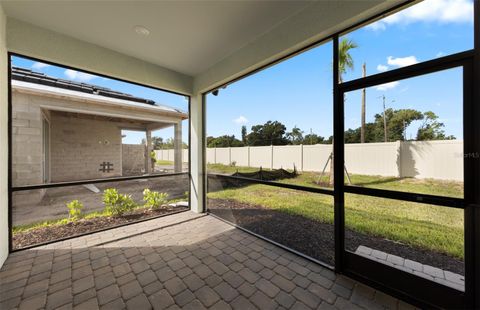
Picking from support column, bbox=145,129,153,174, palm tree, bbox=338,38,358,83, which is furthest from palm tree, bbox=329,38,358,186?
support column, bbox=145,129,153,174

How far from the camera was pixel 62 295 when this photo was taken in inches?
62.5

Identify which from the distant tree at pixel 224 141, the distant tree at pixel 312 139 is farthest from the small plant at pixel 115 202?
the distant tree at pixel 312 139

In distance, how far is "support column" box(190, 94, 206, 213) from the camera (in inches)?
A: 147

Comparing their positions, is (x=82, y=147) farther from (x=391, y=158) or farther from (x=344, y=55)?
(x=391, y=158)

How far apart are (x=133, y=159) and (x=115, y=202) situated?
2.92 feet

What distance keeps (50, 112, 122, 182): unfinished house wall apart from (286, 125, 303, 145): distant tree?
3.15m

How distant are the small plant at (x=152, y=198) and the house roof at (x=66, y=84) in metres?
1.86

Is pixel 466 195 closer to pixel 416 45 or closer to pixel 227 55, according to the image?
pixel 416 45

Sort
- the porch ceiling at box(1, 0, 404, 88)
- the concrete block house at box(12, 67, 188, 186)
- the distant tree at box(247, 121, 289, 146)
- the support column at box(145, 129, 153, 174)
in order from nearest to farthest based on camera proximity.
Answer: the porch ceiling at box(1, 0, 404, 88) → the concrete block house at box(12, 67, 188, 186) → the distant tree at box(247, 121, 289, 146) → the support column at box(145, 129, 153, 174)

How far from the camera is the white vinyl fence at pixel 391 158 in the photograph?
4.60 feet

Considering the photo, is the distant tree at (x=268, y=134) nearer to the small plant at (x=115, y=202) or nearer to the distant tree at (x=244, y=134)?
the distant tree at (x=244, y=134)

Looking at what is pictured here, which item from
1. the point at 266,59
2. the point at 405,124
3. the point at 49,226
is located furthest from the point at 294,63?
the point at 49,226

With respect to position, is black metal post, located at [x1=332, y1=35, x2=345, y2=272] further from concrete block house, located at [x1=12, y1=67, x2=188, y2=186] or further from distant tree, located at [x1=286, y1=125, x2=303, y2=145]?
concrete block house, located at [x1=12, y1=67, x2=188, y2=186]

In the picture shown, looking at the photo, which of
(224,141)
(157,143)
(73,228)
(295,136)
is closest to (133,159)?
(157,143)
